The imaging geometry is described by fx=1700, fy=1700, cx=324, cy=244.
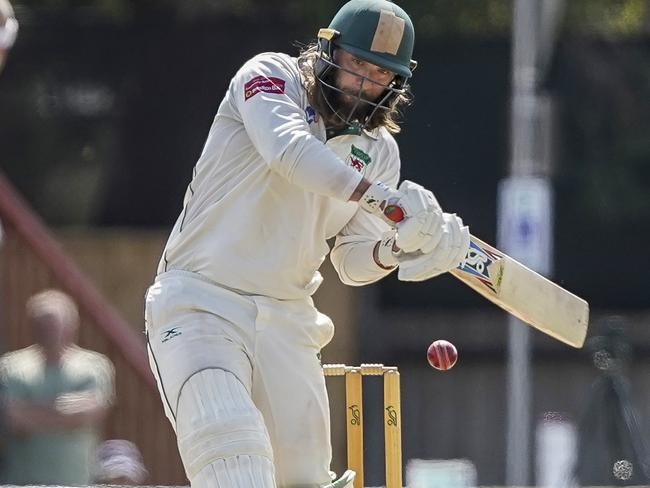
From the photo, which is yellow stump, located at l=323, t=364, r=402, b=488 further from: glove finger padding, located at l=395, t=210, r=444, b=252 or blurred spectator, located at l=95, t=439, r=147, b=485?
blurred spectator, located at l=95, t=439, r=147, b=485

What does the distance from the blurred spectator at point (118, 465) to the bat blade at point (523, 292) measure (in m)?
3.09

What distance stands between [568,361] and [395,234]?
584 centimetres

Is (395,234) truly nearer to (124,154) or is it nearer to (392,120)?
(392,120)

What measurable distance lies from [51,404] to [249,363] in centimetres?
316

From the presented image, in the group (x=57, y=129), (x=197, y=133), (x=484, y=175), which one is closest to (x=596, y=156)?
(x=484, y=175)

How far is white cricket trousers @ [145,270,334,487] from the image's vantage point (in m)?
3.94

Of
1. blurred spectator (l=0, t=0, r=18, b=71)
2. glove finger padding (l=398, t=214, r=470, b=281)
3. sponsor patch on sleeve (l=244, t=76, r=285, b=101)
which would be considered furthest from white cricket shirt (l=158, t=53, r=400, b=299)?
blurred spectator (l=0, t=0, r=18, b=71)

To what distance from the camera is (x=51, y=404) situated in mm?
7055

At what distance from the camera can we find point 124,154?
9.50 m

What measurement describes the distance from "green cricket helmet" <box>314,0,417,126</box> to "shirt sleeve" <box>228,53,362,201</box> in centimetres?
11

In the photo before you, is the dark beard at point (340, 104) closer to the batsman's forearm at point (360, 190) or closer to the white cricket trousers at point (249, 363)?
the batsman's forearm at point (360, 190)

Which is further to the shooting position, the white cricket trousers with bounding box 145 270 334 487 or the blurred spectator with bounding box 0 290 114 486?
the blurred spectator with bounding box 0 290 114 486

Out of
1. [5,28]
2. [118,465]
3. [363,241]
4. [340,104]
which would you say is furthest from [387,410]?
[118,465]

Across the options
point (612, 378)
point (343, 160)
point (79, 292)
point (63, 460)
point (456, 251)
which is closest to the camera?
point (456, 251)
